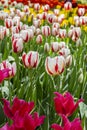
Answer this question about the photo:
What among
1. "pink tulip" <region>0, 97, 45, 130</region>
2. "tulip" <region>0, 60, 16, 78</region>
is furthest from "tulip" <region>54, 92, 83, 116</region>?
"tulip" <region>0, 60, 16, 78</region>

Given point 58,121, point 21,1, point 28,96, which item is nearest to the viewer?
point 58,121

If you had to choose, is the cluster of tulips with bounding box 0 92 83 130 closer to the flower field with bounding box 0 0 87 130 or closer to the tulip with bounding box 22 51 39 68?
the flower field with bounding box 0 0 87 130

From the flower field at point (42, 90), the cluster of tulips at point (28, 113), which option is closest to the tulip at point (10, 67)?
the flower field at point (42, 90)

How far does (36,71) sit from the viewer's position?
3191 millimetres


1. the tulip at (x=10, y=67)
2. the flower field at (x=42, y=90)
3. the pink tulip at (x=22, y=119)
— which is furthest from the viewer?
the tulip at (x=10, y=67)

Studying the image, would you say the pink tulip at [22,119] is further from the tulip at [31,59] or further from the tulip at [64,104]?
the tulip at [31,59]

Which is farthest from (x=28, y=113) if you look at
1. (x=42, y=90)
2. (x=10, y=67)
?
(x=42, y=90)

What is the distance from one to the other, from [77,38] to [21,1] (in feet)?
16.1

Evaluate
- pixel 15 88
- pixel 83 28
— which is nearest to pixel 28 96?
pixel 15 88

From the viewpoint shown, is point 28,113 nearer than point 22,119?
No

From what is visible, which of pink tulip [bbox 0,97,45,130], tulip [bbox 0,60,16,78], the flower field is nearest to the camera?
pink tulip [bbox 0,97,45,130]

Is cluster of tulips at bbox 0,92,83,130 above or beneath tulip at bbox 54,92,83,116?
above

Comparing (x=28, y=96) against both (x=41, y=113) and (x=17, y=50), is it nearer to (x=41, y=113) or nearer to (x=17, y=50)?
(x=41, y=113)

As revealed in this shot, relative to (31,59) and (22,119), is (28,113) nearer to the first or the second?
(22,119)
